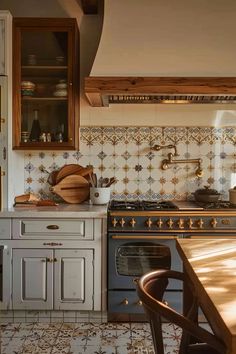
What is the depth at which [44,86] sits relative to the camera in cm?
308

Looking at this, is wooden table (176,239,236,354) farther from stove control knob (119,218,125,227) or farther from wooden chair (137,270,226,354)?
stove control knob (119,218,125,227)

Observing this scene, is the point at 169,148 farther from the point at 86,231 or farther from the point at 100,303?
the point at 100,303

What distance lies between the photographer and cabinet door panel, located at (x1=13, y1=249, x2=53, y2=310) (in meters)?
2.73

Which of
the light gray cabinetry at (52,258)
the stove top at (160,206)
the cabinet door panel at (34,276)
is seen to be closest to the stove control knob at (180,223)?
the stove top at (160,206)

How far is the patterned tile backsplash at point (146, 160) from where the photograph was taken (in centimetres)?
329

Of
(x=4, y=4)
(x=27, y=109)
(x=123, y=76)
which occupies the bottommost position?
(x=27, y=109)

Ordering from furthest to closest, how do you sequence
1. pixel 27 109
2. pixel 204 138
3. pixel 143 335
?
pixel 204 138 → pixel 27 109 → pixel 143 335

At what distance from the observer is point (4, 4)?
3223 millimetres

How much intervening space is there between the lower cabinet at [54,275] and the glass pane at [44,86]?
3.02 feet

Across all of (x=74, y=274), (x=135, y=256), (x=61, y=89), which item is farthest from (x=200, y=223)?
(x=61, y=89)

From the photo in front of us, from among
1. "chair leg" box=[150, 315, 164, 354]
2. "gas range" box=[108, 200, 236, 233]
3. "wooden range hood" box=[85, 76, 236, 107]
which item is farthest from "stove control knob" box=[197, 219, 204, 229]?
"chair leg" box=[150, 315, 164, 354]

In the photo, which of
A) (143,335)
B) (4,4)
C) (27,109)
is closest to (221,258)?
(143,335)

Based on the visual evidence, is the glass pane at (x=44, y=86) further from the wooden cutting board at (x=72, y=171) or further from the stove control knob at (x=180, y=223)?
the stove control knob at (x=180, y=223)

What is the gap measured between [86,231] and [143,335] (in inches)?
32.5
